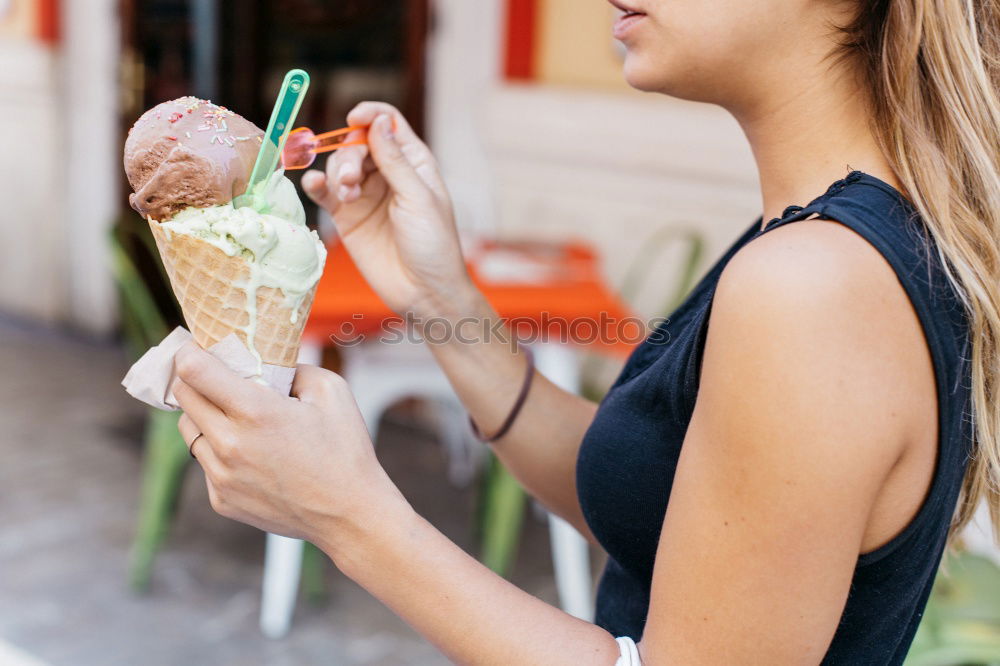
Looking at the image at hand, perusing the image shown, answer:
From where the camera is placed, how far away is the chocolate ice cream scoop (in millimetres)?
973

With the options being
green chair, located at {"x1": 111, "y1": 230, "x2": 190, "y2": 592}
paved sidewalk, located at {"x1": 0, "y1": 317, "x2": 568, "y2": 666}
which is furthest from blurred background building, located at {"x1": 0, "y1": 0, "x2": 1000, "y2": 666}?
green chair, located at {"x1": 111, "y1": 230, "x2": 190, "y2": 592}

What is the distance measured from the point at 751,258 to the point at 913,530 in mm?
275

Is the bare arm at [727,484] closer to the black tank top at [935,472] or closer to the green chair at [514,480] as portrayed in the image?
the black tank top at [935,472]

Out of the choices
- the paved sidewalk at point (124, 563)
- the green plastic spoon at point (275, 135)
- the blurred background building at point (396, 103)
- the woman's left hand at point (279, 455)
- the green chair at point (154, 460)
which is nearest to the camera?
the woman's left hand at point (279, 455)

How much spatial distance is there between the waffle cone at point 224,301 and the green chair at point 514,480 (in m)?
1.21

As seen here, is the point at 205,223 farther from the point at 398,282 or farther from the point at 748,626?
the point at 748,626

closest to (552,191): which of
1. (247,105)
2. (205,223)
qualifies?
(247,105)

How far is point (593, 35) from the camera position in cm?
439

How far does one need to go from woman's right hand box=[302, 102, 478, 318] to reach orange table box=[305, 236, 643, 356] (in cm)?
129

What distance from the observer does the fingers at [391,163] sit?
127cm

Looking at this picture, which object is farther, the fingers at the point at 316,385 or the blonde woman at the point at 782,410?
the fingers at the point at 316,385

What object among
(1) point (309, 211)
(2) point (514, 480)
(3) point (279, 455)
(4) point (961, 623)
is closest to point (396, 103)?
(1) point (309, 211)

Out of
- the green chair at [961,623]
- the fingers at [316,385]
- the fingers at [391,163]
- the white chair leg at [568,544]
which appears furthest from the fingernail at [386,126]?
the white chair leg at [568,544]

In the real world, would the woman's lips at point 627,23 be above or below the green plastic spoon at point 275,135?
above
